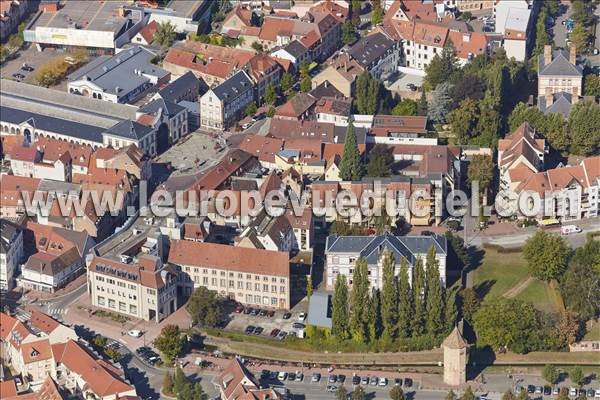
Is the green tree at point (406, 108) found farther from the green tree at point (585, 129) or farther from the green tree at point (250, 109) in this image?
the green tree at point (585, 129)

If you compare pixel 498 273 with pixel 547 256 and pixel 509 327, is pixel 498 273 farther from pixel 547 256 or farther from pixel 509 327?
pixel 509 327

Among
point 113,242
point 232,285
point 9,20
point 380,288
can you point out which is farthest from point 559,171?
point 9,20

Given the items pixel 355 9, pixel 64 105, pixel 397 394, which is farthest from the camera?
pixel 355 9

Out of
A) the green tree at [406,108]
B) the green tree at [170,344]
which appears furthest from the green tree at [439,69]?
the green tree at [170,344]

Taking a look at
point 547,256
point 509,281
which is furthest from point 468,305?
point 547,256

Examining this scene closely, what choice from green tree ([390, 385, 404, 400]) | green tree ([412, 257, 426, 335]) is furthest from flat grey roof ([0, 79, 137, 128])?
green tree ([390, 385, 404, 400])

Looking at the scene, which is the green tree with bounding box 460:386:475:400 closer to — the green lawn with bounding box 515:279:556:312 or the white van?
the green lawn with bounding box 515:279:556:312
